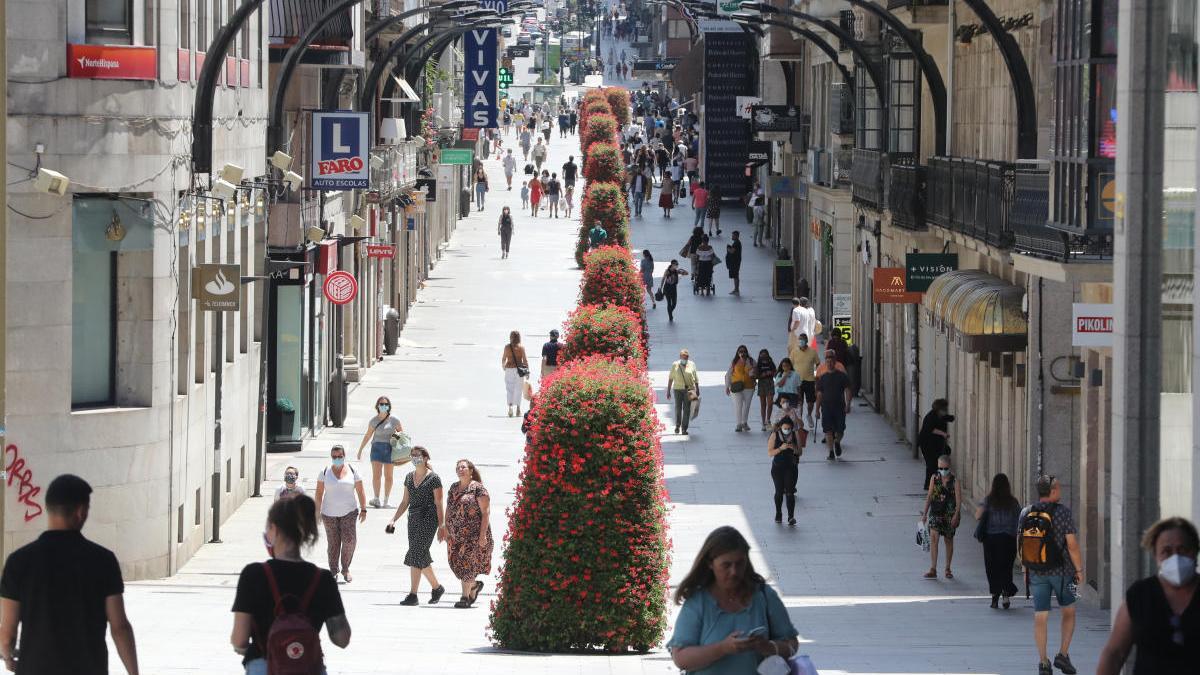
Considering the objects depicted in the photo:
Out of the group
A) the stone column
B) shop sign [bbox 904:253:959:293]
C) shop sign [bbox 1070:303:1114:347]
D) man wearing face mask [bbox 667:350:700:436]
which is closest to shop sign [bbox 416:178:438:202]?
man wearing face mask [bbox 667:350:700:436]

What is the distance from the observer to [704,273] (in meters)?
51.4

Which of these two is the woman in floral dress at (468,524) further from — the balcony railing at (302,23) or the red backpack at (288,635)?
the balcony railing at (302,23)

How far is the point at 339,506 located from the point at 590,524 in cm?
554

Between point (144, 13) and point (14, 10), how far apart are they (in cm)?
172

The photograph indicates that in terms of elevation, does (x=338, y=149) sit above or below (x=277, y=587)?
above

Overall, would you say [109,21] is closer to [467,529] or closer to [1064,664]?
[467,529]

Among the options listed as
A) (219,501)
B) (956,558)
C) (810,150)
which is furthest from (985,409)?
(810,150)

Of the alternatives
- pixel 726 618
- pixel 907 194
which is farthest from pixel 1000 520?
pixel 907 194

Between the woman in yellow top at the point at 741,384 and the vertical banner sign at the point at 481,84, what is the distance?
28.7 meters

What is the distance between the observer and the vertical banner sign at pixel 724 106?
72875mm

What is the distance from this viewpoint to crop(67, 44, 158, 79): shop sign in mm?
19797

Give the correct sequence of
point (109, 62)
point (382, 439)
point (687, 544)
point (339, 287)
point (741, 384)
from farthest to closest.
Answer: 1. point (741, 384)
2. point (339, 287)
3. point (382, 439)
4. point (687, 544)
5. point (109, 62)

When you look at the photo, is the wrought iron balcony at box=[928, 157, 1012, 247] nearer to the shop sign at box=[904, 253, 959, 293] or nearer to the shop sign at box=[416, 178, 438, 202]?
the shop sign at box=[904, 253, 959, 293]

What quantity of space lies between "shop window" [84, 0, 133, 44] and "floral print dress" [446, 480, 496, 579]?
5.32m
